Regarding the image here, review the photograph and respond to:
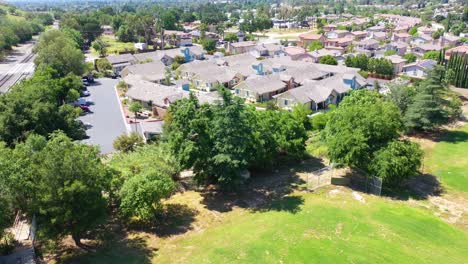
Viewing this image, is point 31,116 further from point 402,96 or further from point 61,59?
point 402,96

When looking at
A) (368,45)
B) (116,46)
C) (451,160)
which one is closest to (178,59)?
(116,46)

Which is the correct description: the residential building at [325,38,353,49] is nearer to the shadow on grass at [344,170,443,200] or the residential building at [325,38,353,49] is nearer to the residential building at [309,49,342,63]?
the residential building at [309,49,342,63]

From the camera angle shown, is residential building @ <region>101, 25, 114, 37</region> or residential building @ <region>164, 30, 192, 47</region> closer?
residential building @ <region>164, 30, 192, 47</region>

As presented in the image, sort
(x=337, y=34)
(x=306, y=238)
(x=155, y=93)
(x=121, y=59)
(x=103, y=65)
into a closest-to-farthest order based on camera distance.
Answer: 1. (x=306, y=238)
2. (x=155, y=93)
3. (x=103, y=65)
4. (x=121, y=59)
5. (x=337, y=34)

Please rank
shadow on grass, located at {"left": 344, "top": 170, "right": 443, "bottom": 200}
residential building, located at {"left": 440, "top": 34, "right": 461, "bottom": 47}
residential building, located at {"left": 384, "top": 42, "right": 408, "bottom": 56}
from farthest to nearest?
residential building, located at {"left": 440, "top": 34, "right": 461, "bottom": 47}, residential building, located at {"left": 384, "top": 42, "right": 408, "bottom": 56}, shadow on grass, located at {"left": 344, "top": 170, "right": 443, "bottom": 200}

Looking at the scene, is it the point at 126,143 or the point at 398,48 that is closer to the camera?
the point at 126,143

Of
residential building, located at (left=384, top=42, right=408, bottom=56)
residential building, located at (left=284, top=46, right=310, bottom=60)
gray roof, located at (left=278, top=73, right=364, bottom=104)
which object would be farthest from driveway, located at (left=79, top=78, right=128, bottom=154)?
residential building, located at (left=384, top=42, right=408, bottom=56)

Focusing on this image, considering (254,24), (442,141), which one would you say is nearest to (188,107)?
(442,141)
